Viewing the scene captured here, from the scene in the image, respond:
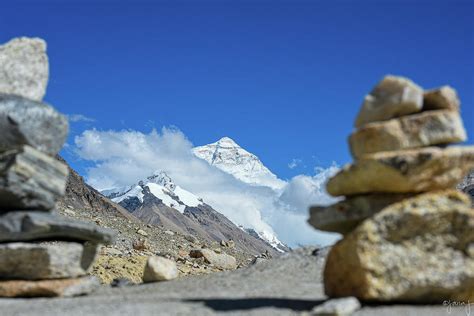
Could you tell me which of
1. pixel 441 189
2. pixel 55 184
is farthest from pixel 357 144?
pixel 55 184

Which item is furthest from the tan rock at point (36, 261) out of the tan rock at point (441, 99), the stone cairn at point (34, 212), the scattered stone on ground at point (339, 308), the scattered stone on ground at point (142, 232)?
the scattered stone on ground at point (142, 232)

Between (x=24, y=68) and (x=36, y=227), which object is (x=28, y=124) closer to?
(x=24, y=68)

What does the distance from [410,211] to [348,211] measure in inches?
70.7

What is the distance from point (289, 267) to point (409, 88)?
41.1ft

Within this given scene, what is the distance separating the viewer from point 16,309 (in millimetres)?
15766

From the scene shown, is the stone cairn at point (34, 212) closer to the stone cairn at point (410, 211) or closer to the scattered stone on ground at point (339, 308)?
the stone cairn at point (410, 211)

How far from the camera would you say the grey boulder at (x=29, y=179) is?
17.8m

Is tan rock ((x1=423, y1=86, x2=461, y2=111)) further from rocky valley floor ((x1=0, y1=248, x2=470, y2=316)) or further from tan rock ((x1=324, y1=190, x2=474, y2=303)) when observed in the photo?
rocky valley floor ((x1=0, y1=248, x2=470, y2=316))

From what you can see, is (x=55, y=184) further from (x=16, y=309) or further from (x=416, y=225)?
(x=416, y=225)

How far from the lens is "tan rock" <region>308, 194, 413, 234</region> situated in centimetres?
1508

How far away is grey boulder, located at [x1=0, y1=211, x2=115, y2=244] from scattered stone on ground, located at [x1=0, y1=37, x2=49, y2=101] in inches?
172

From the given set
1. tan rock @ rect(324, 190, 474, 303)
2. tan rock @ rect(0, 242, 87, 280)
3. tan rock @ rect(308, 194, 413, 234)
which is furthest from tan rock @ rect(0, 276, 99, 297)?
tan rock @ rect(324, 190, 474, 303)

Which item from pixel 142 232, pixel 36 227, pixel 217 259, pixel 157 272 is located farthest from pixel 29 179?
pixel 142 232

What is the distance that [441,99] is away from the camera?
15320 mm
